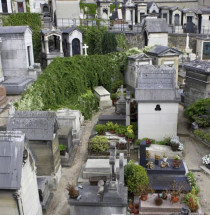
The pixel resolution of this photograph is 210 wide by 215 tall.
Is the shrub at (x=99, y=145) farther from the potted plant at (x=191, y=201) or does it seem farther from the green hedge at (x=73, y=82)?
the potted plant at (x=191, y=201)

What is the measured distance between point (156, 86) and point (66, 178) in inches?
297

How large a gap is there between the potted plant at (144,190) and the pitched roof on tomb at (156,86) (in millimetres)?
5902

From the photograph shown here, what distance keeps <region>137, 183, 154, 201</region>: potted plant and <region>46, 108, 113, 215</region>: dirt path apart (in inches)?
124

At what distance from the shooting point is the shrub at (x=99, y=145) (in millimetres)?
15883

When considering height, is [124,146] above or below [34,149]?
below

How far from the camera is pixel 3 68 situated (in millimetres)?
23797

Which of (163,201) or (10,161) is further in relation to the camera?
(163,201)

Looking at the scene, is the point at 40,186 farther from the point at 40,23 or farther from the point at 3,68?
the point at 40,23

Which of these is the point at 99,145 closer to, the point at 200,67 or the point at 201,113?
the point at 201,113

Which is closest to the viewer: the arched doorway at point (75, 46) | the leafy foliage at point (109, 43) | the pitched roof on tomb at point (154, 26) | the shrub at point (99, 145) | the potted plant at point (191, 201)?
the potted plant at point (191, 201)

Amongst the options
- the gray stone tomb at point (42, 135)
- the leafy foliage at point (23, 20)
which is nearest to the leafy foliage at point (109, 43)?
the leafy foliage at point (23, 20)

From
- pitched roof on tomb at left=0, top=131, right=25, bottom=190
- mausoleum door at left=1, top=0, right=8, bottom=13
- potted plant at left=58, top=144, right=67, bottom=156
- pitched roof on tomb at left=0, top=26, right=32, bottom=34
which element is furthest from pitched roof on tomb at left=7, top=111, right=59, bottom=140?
mausoleum door at left=1, top=0, right=8, bottom=13

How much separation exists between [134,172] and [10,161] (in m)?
5.69

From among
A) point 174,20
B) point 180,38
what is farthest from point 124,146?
point 174,20
